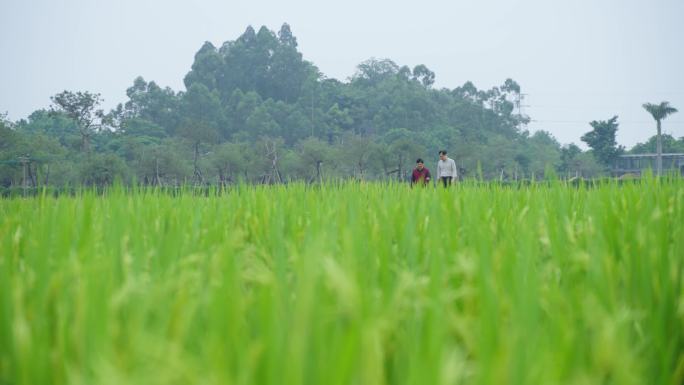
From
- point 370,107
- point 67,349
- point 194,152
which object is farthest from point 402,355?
point 370,107

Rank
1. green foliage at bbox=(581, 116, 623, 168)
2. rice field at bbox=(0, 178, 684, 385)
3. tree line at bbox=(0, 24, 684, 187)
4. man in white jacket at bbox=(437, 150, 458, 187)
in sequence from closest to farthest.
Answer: rice field at bbox=(0, 178, 684, 385) < man in white jacket at bbox=(437, 150, 458, 187) < tree line at bbox=(0, 24, 684, 187) < green foliage at bbox=(581, 116, 623, 168)

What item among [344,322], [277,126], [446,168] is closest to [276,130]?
[277,126]

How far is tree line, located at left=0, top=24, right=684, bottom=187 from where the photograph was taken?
4975 cm

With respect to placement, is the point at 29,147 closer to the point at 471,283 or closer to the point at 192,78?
the point at 471,283

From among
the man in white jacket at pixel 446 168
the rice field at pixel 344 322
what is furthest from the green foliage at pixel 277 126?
the rice field at pixel 344 322

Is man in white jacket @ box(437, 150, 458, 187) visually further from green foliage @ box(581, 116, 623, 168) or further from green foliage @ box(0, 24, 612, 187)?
green foliage @ box(581, 116, 623, 168)

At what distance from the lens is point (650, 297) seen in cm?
120

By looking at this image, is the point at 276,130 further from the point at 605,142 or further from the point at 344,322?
the point at 344,322

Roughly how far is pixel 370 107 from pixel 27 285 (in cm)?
10040

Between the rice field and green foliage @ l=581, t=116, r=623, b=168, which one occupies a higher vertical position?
green foliage @ l=581, t=116, r=623, b=168

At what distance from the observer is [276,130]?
8394cm

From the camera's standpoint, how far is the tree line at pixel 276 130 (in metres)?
49.8

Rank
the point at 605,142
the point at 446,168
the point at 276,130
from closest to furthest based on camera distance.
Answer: the point at 446,168 → the point at 605,142 → the point at 276,130

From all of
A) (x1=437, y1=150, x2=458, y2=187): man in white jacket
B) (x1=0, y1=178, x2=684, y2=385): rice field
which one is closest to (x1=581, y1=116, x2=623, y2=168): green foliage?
(x1=437, y1=150, x2=458, y2=187): man in white jacket
